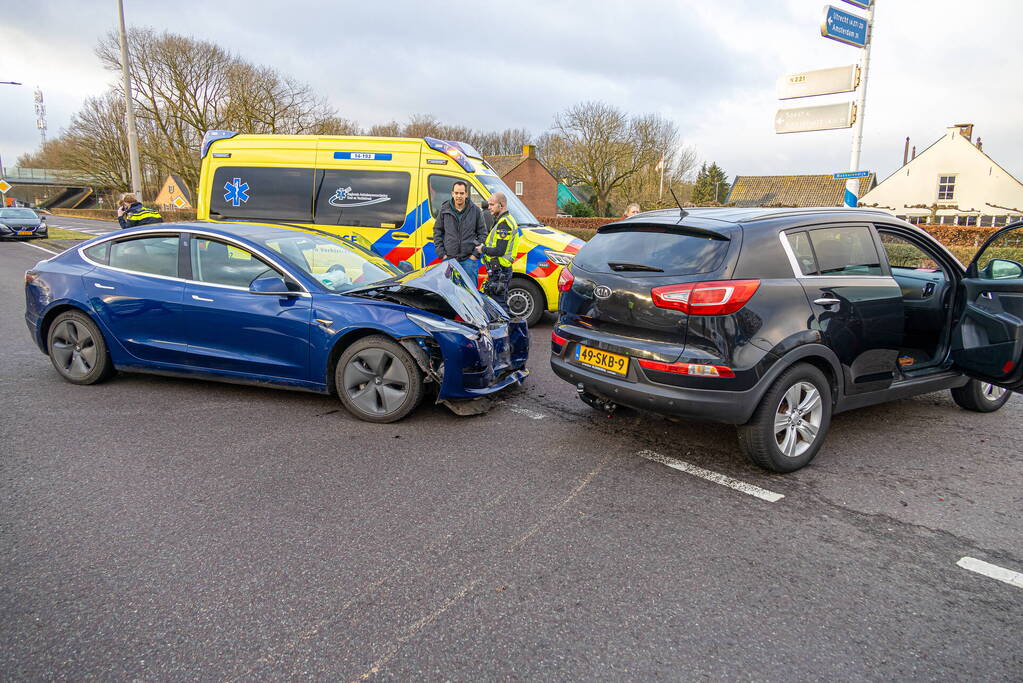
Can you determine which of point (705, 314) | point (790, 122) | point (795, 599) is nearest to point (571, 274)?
point (705, 314)

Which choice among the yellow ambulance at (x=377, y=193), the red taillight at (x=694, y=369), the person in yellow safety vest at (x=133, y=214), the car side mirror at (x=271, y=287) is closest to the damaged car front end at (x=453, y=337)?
the car side mirror at (x=271, y=287)

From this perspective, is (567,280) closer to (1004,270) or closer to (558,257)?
(1004,270)

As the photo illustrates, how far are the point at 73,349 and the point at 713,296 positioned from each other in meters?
5.36

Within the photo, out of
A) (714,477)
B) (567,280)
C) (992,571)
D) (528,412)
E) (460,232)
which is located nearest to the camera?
(992,571)

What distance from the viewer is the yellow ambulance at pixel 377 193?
879 centimetres

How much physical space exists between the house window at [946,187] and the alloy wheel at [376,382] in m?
51.4

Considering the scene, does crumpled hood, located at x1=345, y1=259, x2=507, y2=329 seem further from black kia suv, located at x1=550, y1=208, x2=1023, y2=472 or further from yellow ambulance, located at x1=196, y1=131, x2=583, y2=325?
yellow ambulance, located at x1=196, y1=131, x2=583, y2=325

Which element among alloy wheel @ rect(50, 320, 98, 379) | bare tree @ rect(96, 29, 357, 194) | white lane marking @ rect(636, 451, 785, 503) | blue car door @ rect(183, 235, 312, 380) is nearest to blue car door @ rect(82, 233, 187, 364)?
blue car door @ rect(183, 235, 312, 380)

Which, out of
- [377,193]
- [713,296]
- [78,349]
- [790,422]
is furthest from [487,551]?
[377,193]

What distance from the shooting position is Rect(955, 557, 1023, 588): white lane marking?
2.99 m

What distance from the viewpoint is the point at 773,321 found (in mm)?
3865

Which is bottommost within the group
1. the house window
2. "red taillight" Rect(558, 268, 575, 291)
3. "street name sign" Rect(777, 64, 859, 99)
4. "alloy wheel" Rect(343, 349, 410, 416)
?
"alloy wheel" Rect(343, 349, 410, 416)

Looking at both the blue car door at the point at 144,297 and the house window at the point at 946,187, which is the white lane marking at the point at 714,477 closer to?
the blue car door at the point at 144,297

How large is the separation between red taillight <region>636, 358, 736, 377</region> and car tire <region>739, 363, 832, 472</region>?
34 cm
